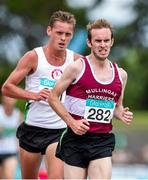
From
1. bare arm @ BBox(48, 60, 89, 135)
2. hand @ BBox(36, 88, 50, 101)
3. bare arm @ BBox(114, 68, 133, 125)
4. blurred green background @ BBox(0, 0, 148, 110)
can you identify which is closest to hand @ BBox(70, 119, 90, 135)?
bare arm @ BBox(48, 60, 89, 135)

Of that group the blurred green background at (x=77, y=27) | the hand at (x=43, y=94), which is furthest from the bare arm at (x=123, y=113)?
the blurred green background at (x=77, y=27)

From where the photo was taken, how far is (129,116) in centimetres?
794

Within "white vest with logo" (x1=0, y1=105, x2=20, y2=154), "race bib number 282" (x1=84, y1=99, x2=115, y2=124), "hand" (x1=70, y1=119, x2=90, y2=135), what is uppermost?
"race bib number 282" (x1=84, y1=99, x2=115, y2=124)

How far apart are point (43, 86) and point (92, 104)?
1191mm

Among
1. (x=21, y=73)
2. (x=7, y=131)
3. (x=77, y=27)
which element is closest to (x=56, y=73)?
(x=21, y=73)

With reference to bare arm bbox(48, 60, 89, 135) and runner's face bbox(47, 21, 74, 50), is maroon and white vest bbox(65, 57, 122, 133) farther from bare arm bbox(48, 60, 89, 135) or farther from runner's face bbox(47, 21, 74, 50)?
runner's face bbox(47, 21, 74, 50)

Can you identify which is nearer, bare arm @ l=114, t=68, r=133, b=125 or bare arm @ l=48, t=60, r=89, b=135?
bare arm @ l=48, t=60, r=89, b=135

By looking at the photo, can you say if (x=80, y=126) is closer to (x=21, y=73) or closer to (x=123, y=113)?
(x=123, y=113)

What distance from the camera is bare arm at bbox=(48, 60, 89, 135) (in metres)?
7.51

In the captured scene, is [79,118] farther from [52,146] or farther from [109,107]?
[52,146]

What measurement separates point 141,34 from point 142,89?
724 cm

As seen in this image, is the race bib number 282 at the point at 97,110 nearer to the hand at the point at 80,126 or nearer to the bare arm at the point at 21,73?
the hand at the point at 80,126

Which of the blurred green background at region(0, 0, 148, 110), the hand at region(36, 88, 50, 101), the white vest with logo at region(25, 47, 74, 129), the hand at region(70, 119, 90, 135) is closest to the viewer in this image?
the hand at region(70, 119, 90, 135)

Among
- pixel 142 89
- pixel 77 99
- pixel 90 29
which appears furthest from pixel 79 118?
pixel 142 89
